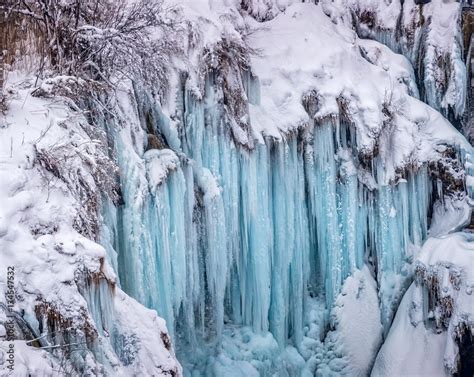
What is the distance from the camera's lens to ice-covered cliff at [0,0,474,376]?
7.14 metres

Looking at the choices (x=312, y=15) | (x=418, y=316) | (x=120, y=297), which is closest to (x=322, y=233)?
→ (x=418, y=316)

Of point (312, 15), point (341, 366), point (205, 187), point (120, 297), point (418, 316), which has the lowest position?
point (341, 366)

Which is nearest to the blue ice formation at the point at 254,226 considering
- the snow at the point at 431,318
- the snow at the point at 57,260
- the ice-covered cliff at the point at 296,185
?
the ice-covered cliff at the point at 296,185

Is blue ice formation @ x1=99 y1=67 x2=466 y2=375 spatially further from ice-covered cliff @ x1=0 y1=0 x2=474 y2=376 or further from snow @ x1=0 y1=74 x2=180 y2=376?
snow @ x1=0 y1=74 x2=180 y2=376

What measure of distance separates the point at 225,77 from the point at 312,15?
304 cm

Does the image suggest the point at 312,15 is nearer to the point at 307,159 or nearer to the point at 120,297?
the point at 307,159

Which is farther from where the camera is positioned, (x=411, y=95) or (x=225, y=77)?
(x=411, y=95)

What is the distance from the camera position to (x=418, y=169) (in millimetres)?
9914

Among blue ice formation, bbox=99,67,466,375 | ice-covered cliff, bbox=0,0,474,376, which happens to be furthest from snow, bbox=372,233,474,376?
blue ice formation, bbox=99,67,466,375

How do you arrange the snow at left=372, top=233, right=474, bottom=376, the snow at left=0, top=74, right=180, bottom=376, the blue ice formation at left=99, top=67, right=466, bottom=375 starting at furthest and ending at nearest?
the snow at left=372, top=233, right=474, bottom=376 < the blue ice formation at left=99, top=67, right=466, bottom=375 < the snow at left=0, top=74, right=180, bottom=376

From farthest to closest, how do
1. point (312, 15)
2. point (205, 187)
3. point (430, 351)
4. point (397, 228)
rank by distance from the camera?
point (312, 15) < point (397, 228) < point (430, 351) < point (205, 187)

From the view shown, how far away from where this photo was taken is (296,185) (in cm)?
924

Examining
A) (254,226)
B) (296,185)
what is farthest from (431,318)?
(254,226)

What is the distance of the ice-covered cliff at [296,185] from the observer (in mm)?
7137
